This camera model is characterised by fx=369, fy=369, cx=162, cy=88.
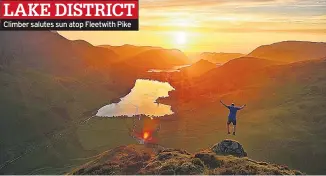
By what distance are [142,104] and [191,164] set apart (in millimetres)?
96847

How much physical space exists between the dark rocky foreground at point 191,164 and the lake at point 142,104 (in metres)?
72.4

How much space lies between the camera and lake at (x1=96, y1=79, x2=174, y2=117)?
10956cm

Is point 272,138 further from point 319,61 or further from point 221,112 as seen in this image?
point 319,61

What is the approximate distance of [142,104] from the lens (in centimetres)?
12300

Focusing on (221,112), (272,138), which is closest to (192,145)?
(272,138)

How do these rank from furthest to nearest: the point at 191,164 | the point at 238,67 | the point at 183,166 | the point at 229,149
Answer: the point at 238,67
the point at 229,149
the point at 191,164
the point at 183,166

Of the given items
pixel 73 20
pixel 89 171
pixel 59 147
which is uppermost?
pixel 73 20

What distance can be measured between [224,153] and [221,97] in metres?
87.1

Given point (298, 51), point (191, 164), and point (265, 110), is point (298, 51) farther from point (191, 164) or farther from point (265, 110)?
point (191, 164)

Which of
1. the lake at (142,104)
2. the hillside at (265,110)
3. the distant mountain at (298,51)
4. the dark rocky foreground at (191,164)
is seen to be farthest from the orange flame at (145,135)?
the distant mountain at (298,51)

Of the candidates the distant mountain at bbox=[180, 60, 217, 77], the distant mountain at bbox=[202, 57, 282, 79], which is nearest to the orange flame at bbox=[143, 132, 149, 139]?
the distant mountain at bbox=[202, 57, 282, 79]

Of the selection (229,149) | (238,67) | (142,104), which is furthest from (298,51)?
(229,149)

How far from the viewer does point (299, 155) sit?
198 ft

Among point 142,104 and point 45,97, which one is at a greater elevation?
point 45,97
